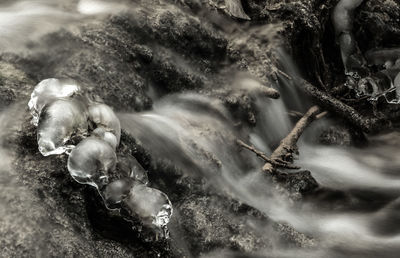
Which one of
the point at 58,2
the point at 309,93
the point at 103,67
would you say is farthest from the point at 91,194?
the point at 309,93

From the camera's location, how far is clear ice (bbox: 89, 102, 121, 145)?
2670mm

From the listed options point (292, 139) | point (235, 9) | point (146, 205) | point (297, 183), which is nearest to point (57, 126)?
point (146, 205)

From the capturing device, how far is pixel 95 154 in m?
2.41

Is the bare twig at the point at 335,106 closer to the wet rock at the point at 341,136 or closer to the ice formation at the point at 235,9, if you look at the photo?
the wet rock at the point at 341,136

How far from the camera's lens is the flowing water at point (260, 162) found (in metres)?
3.29

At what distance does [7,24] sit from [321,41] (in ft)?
10.3

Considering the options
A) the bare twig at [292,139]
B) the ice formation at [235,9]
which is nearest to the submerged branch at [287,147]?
the bare twig at [292,139]

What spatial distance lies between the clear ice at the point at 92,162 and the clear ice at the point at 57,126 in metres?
0.11

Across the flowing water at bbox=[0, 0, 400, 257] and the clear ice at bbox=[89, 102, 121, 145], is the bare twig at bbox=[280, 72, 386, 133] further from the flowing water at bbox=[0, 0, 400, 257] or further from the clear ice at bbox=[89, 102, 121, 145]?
the clear ice at bbox=[89, 102, 121, 145]

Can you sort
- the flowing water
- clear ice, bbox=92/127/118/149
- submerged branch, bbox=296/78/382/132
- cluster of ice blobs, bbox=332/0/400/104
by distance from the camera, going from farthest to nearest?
cluster of ice blobs, bbox=332/0/400/104
submerged branch, bbox=296/78/382/132
the flowing water
clear ice, bbox=92/127/118/149

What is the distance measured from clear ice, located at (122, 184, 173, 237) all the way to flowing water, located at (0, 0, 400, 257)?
587 millimetres

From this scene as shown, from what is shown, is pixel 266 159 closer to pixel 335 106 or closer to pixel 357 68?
pixel 335 106

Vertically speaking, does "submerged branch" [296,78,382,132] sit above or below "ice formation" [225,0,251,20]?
below

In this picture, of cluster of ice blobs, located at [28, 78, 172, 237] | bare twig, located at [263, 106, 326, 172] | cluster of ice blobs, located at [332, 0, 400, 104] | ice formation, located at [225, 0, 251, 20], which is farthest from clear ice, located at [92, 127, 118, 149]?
cluster of ice blobs, located at [332, 0, 400, 104]
